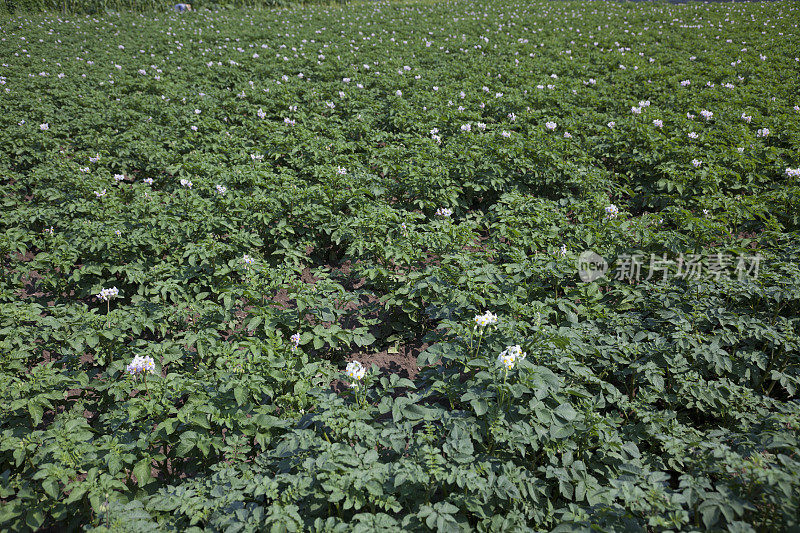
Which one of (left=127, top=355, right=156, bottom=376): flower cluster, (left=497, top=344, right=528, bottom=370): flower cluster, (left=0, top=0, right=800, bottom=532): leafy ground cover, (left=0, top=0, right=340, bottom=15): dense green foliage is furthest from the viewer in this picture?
(left=0, top=0, right=340, bottom=15): dense green foliage

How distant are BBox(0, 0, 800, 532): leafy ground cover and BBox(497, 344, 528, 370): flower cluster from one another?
0.07m

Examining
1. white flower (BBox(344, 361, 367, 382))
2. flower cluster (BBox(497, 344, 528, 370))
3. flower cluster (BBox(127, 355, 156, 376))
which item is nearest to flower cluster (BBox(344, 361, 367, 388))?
white flower (BBox(344, 361, 367, 382))

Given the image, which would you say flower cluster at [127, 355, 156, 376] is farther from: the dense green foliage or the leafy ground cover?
the dense green foliage

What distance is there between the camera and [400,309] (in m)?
3.93

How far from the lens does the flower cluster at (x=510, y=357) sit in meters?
2.46

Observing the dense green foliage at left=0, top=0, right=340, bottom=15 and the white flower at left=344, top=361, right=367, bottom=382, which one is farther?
the dense green foliage at left=0, top=0, right=340, bottom=15

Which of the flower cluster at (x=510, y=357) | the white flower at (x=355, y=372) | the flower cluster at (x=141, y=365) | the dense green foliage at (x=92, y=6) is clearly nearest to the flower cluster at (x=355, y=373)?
the white flower at (x=355, y=372)

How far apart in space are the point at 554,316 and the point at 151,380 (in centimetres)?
301

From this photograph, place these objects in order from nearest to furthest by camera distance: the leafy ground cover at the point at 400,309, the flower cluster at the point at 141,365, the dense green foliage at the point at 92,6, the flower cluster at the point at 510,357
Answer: the leafy ground cover at the point at 400,309 → the flower cluster at the point at 510,357 → the flower cluster at the point at 141,365 → the dense green foliage at the point at 92,6

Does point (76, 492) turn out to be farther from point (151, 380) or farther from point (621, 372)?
point (621, 372)

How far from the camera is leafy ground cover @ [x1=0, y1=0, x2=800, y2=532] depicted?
214 cm

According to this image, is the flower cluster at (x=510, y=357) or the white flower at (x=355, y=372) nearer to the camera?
the flower cluster at (x=510, y=357)

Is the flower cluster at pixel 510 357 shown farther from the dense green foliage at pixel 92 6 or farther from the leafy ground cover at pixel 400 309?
the dense green foliage at pixel 92 6

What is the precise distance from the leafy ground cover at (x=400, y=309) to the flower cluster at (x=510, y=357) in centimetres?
7
